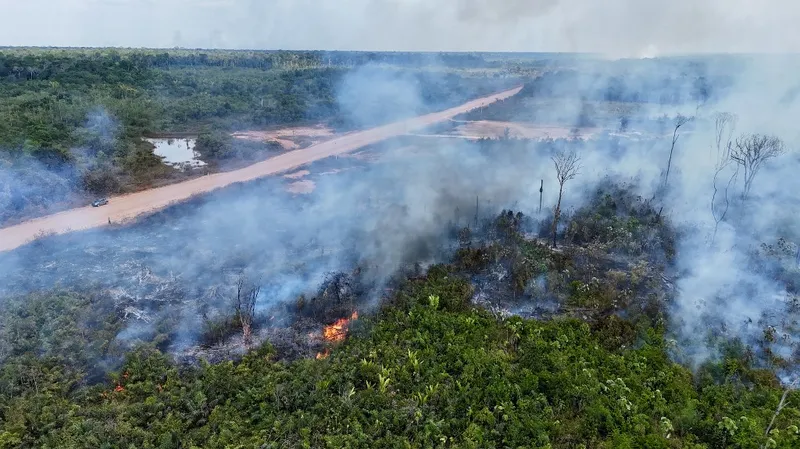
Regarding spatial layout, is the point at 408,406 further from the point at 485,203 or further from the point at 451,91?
the point at 451,91

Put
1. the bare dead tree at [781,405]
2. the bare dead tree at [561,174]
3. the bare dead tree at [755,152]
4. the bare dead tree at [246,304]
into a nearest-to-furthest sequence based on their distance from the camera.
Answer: the bare dead tree at [781,405] → the bare dead tree at [246,304] → the bare dead tree at [561,174] → the bare dead tree at [755,152]

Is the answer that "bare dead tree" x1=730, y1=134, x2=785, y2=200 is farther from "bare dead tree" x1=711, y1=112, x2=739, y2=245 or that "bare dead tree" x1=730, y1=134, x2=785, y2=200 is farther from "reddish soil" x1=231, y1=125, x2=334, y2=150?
"reddish soil" x1=231, y1=125, x2=334, y2=150

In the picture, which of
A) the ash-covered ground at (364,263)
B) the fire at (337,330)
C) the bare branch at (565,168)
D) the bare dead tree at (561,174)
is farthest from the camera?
the bare branch at (565,168)

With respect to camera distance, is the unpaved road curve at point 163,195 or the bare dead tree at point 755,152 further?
the bare dead tree at point 755,152

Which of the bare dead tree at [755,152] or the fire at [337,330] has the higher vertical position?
the bare dead tree at [755,152]

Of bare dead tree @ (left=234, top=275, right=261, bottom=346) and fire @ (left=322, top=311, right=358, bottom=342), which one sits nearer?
bare dead tree @ (left=234, top=275, right=261, bottom=346)

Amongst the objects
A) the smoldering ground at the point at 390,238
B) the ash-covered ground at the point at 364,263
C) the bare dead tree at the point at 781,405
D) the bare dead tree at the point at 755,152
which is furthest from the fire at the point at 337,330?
the bare dead tree at the point at 755,152

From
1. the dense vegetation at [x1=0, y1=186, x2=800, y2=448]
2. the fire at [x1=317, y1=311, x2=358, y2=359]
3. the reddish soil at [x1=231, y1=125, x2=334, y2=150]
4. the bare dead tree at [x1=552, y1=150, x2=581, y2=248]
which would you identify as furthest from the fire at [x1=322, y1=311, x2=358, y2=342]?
the reddish soil at [x1=231, y1=125, x2=334, y2=150]

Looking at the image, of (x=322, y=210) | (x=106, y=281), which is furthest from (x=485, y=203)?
(x=106, y=281)

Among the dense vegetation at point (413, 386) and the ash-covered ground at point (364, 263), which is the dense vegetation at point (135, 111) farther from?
the dense vegetation at point (413, 386)
